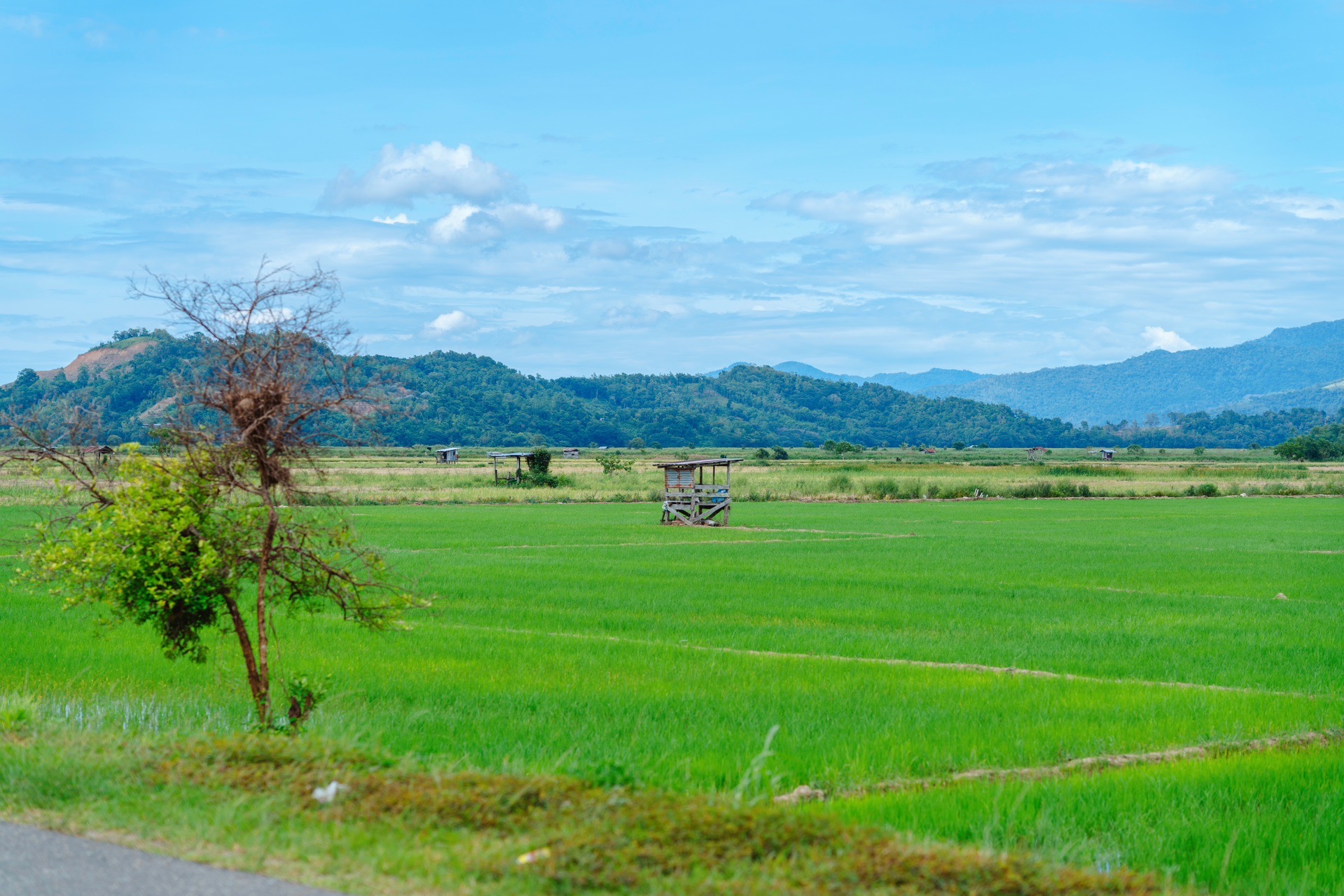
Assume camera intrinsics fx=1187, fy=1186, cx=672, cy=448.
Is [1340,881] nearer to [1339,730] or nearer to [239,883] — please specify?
[1339,730]

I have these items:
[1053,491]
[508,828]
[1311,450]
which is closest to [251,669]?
[508,828]

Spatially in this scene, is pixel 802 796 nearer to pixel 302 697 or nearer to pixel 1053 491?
pixel 302 697

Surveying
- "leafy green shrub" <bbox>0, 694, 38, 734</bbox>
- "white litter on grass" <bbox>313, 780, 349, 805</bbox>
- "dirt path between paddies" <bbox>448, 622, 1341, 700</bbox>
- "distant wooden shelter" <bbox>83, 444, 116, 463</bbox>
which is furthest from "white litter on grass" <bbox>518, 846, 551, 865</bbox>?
"dirt path between paddies" <bbox>448, 622, 1341, 700</bbox>

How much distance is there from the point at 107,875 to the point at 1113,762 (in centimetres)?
799

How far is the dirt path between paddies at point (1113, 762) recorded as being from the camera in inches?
363

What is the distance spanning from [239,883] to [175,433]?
4537 millimetres

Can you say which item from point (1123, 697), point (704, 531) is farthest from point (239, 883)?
point (704, 531)

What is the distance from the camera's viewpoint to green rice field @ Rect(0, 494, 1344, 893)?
834 cm

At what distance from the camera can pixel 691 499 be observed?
47188 millimetres

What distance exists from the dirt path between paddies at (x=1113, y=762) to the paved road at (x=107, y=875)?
4541 mm

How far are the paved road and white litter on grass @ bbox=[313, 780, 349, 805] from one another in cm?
97

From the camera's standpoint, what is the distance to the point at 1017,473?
10400 cm

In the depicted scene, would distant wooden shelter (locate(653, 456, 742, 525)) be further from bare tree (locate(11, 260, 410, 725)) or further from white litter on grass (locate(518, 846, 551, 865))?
white litter on grass (locate(518, 846, 551, 865))

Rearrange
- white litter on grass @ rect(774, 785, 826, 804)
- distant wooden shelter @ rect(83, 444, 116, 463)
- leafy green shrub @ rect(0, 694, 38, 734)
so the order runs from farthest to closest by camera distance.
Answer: distant wooden shelter @ rect(83, 444, 116, 463) → leafy green shrub @ rect(0, 694, 38, 734) → white litter on grass @ rect(774, 785, 826, 804)
